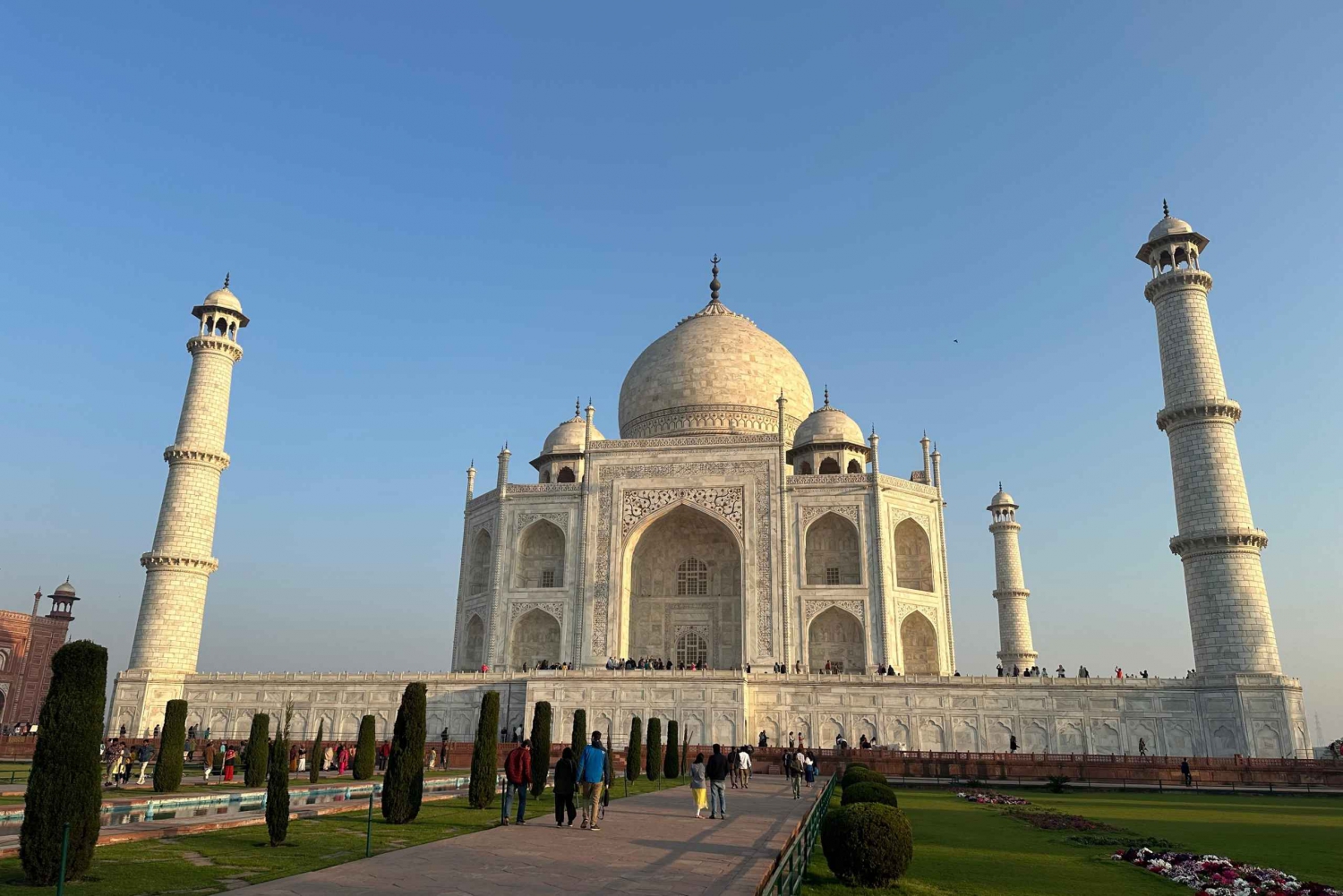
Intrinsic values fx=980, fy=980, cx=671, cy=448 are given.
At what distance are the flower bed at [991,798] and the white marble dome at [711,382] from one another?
62.7ft

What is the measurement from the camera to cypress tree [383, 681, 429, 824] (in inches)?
418

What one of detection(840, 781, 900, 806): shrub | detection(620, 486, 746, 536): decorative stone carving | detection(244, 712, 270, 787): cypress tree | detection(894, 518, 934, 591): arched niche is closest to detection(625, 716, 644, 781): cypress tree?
detection(244, 712, 270, 787): cypress tree

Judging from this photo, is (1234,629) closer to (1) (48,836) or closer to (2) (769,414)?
(2) (769,414)

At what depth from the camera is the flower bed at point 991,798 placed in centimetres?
1541

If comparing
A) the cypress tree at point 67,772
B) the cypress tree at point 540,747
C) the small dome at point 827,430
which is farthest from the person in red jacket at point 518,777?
the small dome at point 827,430

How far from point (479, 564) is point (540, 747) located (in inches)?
765

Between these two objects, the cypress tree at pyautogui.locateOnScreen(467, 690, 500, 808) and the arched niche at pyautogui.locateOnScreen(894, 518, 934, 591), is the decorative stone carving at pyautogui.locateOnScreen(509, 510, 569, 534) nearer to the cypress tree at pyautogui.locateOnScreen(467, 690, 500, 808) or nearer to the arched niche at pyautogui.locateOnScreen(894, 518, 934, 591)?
the arched niche at pyautogui.locateOnScreen(894, 518, 934, 591)

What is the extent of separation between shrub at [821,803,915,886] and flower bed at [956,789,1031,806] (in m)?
9.04

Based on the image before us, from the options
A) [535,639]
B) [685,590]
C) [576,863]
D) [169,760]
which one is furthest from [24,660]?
[576,863]

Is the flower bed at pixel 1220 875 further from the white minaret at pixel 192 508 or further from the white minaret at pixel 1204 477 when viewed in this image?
the white minaret at pixel 192 508

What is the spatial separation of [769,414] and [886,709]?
13942mm

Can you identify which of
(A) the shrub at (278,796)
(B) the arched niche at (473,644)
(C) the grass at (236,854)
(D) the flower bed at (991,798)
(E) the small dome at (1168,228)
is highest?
(E) the small dome at (1168,228)

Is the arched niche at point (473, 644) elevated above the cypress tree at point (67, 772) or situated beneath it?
elevated above

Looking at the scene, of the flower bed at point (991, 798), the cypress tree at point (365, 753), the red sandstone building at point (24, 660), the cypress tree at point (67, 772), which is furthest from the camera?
the red sandstone building at point (24, 660)
